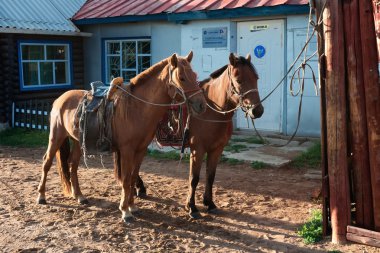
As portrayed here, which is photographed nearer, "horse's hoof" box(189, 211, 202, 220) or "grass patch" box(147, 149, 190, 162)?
"horse's hoof" box(189, 211, 202, 220)

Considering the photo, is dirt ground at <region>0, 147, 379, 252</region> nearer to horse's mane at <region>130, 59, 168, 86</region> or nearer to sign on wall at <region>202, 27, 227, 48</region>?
horse's mane at <region>130, 59, 168, 86</region>

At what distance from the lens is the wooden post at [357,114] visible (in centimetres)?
440

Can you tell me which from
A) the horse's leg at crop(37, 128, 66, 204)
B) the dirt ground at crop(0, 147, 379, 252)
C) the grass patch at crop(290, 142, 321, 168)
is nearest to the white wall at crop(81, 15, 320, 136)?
the grass patch at crop(290, 142, 321, 168)

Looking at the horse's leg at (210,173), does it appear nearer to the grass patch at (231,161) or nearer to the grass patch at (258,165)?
the grass patch at (258,165)

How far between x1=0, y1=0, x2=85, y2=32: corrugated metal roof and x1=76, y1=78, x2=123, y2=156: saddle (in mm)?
7529

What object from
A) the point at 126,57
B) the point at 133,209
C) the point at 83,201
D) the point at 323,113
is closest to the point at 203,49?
the point at 126,57

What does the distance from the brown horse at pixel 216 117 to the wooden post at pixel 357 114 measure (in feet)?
Answer: 3.80

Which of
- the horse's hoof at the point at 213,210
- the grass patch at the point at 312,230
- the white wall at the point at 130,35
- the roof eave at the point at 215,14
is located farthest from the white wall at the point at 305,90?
the grass patch at the point at 312,230

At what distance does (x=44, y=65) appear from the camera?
45.4ft

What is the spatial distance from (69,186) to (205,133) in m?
2.20

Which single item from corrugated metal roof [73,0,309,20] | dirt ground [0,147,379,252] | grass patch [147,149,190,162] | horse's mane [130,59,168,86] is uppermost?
corrugated metal roof [73,0,309,20]

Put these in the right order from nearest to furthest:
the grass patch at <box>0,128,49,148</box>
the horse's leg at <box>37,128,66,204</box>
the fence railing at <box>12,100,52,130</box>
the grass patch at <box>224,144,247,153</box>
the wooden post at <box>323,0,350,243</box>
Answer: the wooden post at <box>323,0,350,243</box> < the horse's leg at <box>37,128,66,204</box> < the grass patch at <box>224,144,247,153</box> < the grass patch at <box>0,128,49,148</box> < the fence railing at <box>12,100,52,130</box>

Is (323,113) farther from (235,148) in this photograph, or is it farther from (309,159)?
(235,148)

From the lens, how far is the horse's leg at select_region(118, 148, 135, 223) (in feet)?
17.6
